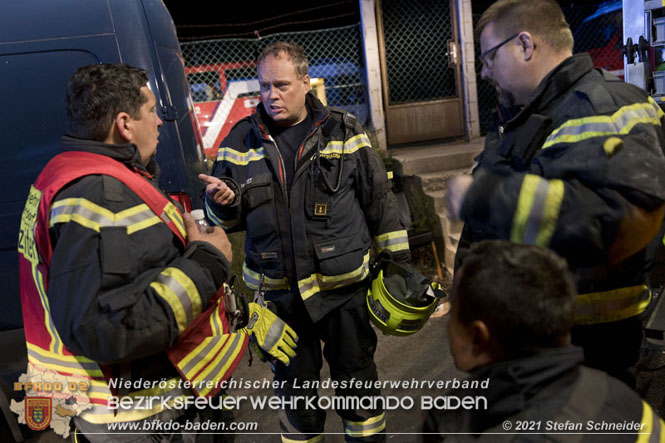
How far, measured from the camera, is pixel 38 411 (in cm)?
196

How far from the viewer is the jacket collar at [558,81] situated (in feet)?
5.61

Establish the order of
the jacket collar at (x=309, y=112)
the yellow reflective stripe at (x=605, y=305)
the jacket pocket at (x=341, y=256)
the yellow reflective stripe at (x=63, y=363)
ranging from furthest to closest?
the jacket collar at (x=309, y=112), the jacket pocket at (x=341, y=256), the yellow reflective stripe at (x=605, y=305), the yellow reflective stripe at (x=63, y=363)

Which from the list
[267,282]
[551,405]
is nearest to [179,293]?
[267,282]

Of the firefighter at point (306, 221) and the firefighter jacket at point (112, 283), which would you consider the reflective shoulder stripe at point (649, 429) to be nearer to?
the firefighter jacket at point (112, 283)

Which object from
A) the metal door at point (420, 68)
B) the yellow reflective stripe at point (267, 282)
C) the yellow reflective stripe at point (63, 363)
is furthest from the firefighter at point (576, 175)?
the metal door at point (420, 68)

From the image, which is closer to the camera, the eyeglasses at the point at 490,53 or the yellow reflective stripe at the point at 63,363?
the yellow reflective stripe at the point at 63,363

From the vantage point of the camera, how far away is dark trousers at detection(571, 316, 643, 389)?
70.9 inches

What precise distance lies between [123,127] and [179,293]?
25.4 inches

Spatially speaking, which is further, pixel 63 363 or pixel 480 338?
pixel 63 363

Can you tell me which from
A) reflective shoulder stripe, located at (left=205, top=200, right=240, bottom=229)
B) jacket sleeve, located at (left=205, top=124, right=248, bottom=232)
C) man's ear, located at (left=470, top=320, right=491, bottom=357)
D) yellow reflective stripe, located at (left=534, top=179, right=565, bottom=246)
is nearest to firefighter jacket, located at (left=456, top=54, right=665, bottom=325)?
yellow reflective stripe, located at (left=534, top=179, right=565, bottom=246)

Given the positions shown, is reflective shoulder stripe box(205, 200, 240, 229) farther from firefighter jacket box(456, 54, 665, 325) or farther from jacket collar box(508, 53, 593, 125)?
jacket collar box(508, 53, 593, 125)

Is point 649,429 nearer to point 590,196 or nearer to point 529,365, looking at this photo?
point 529,365

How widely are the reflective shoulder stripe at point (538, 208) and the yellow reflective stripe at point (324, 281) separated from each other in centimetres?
123

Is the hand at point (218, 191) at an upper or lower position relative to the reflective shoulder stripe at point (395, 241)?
upper
